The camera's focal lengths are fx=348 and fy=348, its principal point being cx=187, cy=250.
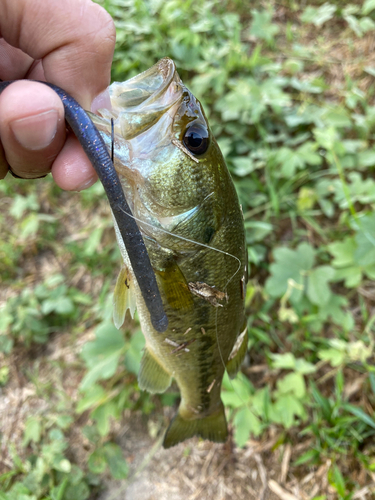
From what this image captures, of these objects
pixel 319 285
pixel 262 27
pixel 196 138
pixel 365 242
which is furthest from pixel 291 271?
pixel 262 27

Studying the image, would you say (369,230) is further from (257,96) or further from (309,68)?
(309,68)

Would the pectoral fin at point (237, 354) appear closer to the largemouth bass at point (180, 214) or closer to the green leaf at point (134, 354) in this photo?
the largemouth bass at point (180, 214)

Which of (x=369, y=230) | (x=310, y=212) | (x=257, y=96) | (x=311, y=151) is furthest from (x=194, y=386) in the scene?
(x=257, y=96)

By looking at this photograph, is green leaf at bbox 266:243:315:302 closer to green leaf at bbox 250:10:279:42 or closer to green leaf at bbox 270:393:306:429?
green leaf at bbox 270:393:306:429

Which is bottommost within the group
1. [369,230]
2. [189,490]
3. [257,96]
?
[189,490]

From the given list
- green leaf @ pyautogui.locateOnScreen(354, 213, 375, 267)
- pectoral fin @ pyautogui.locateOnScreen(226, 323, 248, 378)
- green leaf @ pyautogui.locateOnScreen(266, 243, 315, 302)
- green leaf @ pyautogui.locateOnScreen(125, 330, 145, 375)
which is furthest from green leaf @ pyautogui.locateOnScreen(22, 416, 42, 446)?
green leaf @ pyautogui.locateOnScreen(354, 213, 375, 267)

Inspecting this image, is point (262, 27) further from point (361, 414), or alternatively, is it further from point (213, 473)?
point (213, 473)
